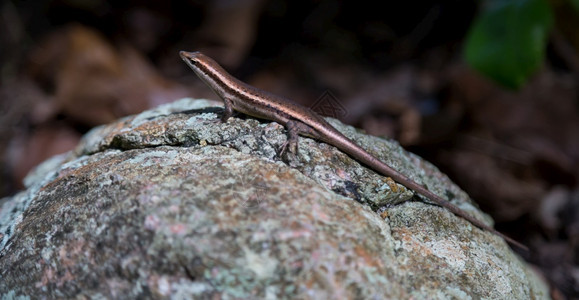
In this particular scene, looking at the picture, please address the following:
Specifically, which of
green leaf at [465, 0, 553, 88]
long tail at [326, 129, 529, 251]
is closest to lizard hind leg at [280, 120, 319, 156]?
long tail at [326, 129, 529, 251]

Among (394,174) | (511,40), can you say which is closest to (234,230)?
(394,174)

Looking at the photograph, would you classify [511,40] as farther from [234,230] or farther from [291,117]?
[234,230]

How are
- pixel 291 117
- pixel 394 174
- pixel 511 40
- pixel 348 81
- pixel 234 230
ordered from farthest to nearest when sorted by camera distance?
pixel 348 81, pixel 511 40, pixel 291 117, pixel 394 174, pixel 234 230

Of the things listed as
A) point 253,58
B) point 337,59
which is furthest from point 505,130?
point 253,58

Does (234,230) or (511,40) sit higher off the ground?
(511,40)

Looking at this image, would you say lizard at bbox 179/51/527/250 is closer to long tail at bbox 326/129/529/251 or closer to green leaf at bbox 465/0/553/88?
long tail at bbox 326/129/529/251

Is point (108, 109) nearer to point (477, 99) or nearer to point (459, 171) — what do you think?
point (459, 171)

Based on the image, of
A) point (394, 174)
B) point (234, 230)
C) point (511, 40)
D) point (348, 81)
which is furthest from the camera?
point (348, 81)
